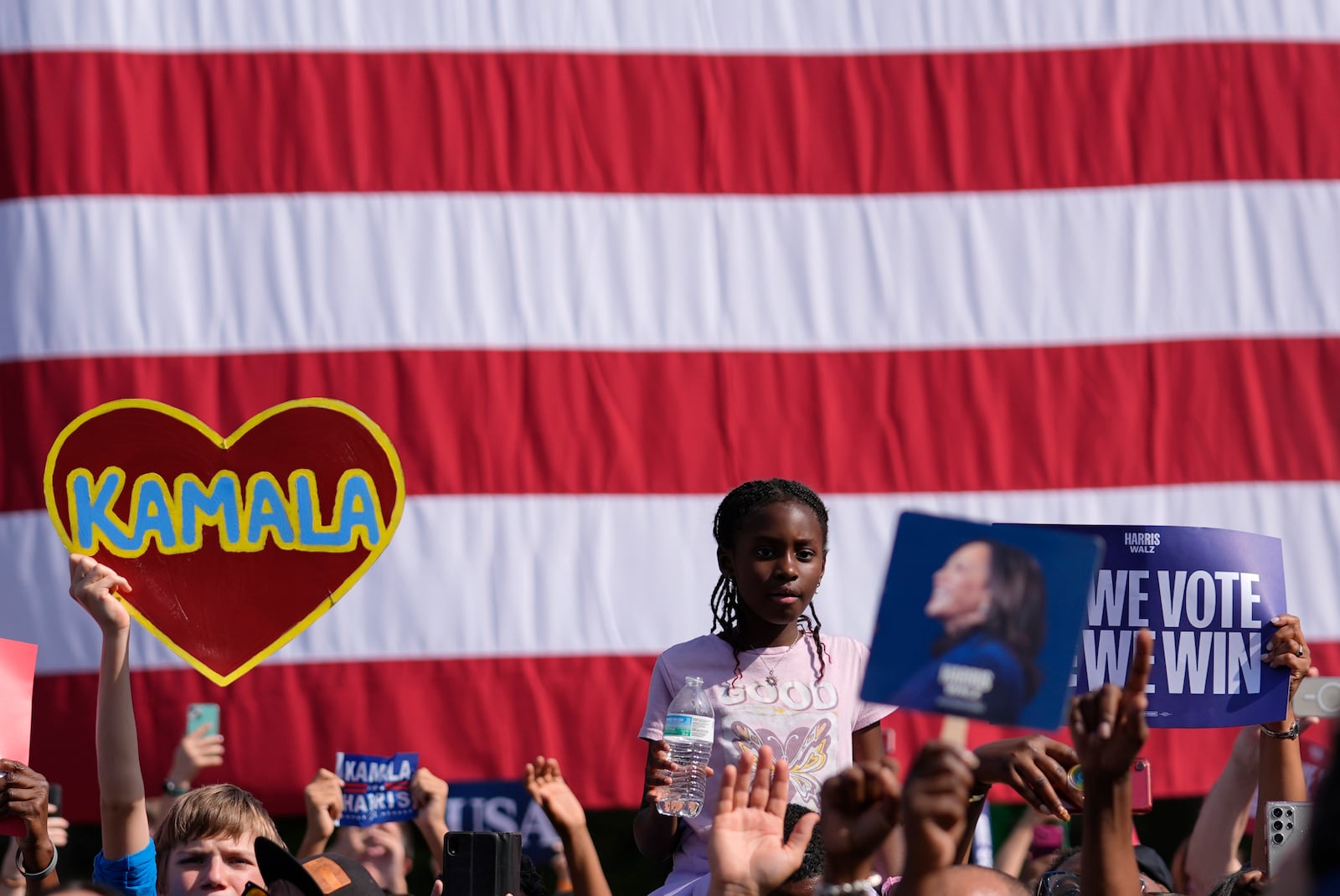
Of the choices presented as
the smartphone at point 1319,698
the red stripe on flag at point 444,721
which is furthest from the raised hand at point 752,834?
the red stripe on flag at point 444,721

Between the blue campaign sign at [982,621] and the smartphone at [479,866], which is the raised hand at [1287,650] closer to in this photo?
the blue campaign sign at [982,621]

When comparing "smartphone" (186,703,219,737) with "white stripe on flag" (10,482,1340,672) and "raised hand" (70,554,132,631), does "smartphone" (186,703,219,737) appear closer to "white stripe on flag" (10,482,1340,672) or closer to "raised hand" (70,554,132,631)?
"white stripe on flag" (10,482,1340,672)

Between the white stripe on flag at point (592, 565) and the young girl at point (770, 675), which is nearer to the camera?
the young girl at point (770, 675)

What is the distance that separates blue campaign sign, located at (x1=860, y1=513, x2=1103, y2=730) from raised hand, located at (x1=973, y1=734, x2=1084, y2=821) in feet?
1.36

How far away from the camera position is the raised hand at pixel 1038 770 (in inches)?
85.4

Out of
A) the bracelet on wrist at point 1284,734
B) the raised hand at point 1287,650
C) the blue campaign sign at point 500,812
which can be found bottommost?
the blue campaign sign at point 500,812

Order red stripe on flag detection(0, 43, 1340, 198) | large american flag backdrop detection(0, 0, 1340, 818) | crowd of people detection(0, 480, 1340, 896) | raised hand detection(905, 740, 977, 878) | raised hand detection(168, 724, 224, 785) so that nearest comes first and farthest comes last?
raised hand detection(905, 740, 977, 878) < crowd of people detection(0, 480, 1340, 896) < raised hand detection(168, 724, 224, 785) < large american flag backdrop detection(0, 0, 1340, 818) < red stripe on flag detection(0, 43, 1340, 198)

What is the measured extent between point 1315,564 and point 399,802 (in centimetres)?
276

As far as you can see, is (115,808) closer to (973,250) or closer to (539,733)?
(539,733)

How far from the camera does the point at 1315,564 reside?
460 centimetres

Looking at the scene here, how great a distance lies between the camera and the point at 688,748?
2.73 meters

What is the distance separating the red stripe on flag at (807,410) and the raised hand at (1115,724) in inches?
114

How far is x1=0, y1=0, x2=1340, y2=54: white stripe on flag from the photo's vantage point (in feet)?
15.4

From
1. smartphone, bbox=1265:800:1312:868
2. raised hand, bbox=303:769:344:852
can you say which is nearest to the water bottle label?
smartphone, bbox=1265:800:1312:868
